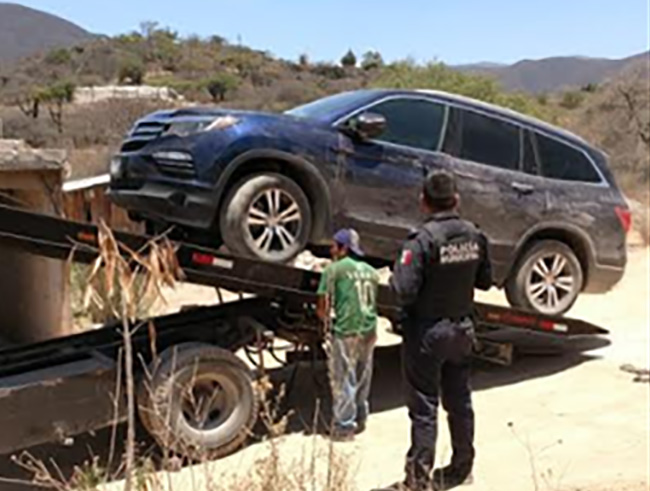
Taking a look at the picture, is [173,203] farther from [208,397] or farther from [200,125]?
[208,397]

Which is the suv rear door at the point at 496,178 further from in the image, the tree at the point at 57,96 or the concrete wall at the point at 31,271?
the tree at the point at 57,96

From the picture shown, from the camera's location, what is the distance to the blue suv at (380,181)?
7.99 metres

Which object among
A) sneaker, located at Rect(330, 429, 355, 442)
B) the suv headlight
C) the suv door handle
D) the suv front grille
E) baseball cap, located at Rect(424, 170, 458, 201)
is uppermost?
the suv headlight

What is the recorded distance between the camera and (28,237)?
7344mm

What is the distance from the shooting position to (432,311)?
6.72 metres

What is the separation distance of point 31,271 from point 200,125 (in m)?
3.69

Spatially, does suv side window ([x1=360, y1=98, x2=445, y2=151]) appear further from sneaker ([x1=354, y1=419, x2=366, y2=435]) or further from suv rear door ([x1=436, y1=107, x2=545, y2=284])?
sneaker ([x1=354, y1=419, x2=366, y2=435])

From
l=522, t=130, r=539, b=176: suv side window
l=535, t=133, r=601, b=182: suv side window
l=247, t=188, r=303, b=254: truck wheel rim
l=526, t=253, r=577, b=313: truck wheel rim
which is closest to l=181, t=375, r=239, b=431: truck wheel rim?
l=247, t=188, r=303, b=254: truck wheel rim

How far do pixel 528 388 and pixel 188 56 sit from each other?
4569 centimetres

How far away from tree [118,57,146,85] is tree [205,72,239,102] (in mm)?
3162

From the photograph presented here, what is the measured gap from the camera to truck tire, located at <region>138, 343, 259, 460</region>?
7773 millimetres

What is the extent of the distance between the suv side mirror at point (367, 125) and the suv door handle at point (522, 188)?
1.60 meters

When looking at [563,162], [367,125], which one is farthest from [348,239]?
[563,162]

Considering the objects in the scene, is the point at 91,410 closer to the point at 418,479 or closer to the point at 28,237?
the point at 28,237
